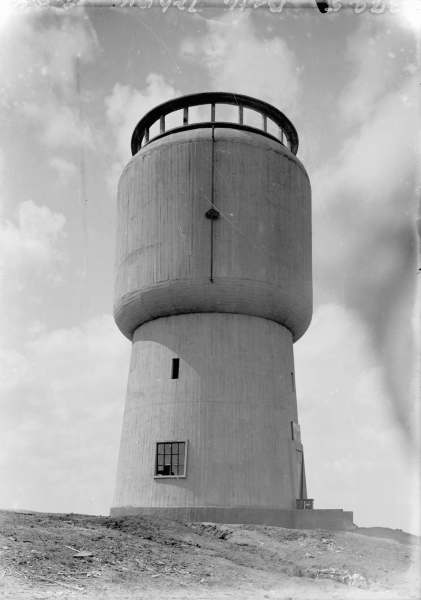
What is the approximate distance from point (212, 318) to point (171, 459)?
4.03m

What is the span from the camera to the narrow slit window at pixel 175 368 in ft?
64.1

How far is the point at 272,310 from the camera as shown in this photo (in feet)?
66.2

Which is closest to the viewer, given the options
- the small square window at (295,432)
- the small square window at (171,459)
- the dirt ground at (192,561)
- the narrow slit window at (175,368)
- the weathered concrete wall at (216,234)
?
the dirt ground at (192,561)

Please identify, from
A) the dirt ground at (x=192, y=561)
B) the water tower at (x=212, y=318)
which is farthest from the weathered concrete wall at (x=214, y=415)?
the dirt ground at (x=192, y=561)

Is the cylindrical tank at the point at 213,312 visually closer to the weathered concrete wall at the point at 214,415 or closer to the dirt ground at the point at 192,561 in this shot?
the weathered concrete wall at the point at 214,415

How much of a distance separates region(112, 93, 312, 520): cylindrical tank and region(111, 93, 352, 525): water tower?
0.03 metres

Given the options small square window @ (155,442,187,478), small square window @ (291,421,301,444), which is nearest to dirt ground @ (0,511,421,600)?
small square window @ (155,442,187,478)

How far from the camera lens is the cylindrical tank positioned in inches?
735

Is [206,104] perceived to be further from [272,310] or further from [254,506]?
[254,506]

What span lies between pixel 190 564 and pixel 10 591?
3.66 m

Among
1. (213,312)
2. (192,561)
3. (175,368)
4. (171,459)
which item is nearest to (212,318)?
(213,312)

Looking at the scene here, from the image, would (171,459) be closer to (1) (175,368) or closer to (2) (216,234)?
(1) (175,368)

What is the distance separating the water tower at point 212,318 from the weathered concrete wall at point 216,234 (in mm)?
35

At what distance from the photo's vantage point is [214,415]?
18.8 metres
